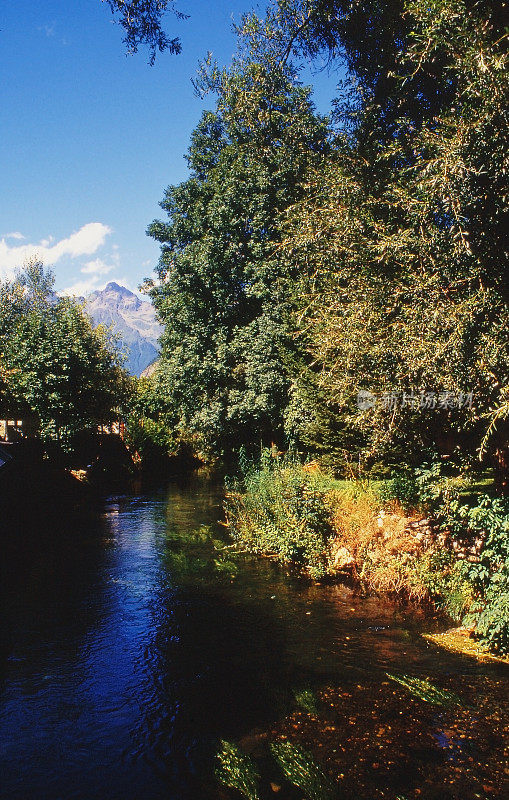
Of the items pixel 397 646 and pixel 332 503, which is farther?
pixel 332 503

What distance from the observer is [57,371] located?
23484 millimetres

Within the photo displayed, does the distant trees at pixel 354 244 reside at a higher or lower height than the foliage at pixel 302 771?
higher

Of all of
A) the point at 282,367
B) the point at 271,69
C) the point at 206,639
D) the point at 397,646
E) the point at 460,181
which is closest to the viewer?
the point at 460,181

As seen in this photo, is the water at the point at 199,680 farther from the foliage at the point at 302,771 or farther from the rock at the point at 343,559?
the rock at the point at 343,559

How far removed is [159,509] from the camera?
21.7m

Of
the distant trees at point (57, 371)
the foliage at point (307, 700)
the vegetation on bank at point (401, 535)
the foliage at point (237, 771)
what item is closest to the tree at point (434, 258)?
the vegetation on bank at point (401, 535)

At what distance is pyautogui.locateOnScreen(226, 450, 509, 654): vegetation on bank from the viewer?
871cm

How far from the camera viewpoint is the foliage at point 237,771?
5770mm

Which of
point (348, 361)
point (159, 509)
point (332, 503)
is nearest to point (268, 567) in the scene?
point (332, 503)

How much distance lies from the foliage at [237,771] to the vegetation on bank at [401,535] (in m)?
4.52

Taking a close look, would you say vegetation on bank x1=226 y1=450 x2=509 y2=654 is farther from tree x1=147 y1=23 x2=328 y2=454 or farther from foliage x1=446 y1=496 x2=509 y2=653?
tree x1=147 y1=23 x2=328 y2=454

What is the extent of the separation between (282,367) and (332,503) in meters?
7.22

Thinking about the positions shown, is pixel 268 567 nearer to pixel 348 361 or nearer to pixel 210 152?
pixel 348 361

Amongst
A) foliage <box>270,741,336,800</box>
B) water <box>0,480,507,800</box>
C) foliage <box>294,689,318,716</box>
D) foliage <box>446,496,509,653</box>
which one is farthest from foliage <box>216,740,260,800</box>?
foliage <box>446,496,509,653</box>
